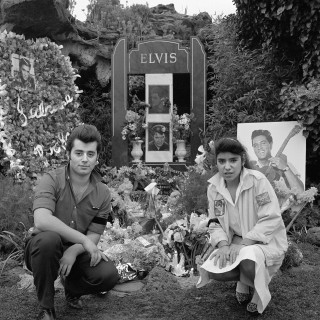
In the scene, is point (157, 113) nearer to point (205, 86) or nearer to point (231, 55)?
point (205, 86)

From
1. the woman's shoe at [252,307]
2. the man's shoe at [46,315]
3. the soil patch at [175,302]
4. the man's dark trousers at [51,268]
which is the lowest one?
the soil patch at [175,302]

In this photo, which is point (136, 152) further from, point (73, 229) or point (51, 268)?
point (51, 268)

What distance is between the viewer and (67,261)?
9.62 ft

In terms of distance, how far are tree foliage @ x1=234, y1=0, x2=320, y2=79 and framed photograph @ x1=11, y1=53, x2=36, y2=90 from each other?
2.88 m

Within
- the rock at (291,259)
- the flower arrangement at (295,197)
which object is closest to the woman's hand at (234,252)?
the rock at (291,259)

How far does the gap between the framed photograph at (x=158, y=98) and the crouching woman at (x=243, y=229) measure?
212 inches

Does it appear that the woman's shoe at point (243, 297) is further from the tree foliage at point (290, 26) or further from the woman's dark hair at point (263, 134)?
the tree foliage at point (290, 26)

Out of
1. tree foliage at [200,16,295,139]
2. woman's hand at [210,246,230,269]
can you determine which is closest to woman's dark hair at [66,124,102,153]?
woman's hand at [210,246,230,269]

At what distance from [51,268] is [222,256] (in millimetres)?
1018

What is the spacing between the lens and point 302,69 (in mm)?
6137

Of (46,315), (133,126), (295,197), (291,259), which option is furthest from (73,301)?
(133,126)

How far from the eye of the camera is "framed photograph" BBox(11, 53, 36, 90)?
255 inches

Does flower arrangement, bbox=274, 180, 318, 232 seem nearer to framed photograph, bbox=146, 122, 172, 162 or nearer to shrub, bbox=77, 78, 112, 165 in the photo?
framed photograph, bbox=146, 122, 172, 162

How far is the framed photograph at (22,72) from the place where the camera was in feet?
21.3
